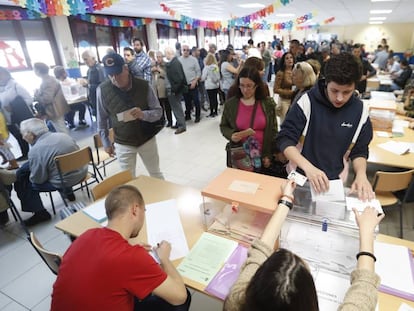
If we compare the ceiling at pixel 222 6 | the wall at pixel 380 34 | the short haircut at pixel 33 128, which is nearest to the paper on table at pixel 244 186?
the short haircut at pixel 33 128

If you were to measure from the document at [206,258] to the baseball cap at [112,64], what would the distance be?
146 centimetres

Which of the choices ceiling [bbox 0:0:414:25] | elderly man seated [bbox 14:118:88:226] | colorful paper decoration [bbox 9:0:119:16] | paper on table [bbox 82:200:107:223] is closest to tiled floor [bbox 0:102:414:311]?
elderly man seated [bbox 14:118:88:226]

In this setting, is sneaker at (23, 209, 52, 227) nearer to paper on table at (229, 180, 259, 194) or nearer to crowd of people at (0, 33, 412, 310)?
crowd of people at (0, 33, 412, 310)

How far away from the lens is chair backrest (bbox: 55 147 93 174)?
2520mm

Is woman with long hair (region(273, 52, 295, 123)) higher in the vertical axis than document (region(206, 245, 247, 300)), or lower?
higher

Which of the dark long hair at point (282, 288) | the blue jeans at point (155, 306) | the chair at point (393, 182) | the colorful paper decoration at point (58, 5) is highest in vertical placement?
the colorful paper decoration at point (58, 5)

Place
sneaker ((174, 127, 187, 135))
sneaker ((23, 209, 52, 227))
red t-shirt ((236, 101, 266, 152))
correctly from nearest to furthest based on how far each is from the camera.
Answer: red t-shirt ((236, 101, 266, 152)), sneaker ((23, 209, 52, 227)), sneaker ((174, 127, 187, 135))

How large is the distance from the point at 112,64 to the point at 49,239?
180cm

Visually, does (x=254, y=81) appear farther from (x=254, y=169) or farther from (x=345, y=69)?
(x=345, y=69)

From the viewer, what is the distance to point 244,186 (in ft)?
4.61

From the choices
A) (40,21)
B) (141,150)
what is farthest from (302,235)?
(40,21)

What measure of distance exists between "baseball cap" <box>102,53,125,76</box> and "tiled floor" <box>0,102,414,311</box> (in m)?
1.66

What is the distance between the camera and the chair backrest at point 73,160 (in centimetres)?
252

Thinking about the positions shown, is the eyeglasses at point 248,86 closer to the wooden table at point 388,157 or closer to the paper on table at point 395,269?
the wooden table at point 388,157
